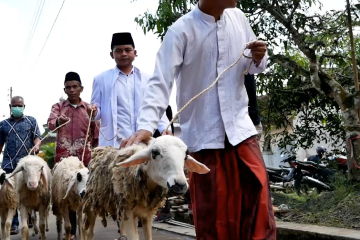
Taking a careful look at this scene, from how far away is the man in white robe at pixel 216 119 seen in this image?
3.49 metres

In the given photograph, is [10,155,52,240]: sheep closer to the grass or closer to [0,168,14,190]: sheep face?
[0,168,14,190]: sheep face

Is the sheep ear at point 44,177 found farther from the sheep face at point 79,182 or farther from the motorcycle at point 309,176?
the motorcycle at point 309,176

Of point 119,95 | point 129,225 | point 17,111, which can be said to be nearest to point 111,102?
point 119,95

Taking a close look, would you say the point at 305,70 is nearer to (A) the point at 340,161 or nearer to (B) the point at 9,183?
(A) the point at 340,161

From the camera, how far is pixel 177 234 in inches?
349

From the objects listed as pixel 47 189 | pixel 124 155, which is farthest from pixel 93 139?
pixel 124 155

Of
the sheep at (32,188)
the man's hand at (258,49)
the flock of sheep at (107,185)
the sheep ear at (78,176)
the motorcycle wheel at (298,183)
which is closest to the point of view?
the man's hand at (258,49)

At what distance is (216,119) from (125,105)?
3007 mm

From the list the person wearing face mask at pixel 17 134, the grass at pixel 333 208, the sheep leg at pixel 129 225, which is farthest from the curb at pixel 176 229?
the sheep leg at pixel 129 225

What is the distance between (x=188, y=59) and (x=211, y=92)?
0.26 meters

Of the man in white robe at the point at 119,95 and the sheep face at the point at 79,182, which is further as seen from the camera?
the sheep face at the point at 79,182

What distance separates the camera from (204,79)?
3689mm

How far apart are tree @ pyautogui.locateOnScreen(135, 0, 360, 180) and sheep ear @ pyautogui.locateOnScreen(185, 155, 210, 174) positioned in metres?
5.02

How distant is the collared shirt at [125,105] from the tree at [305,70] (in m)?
2.37
